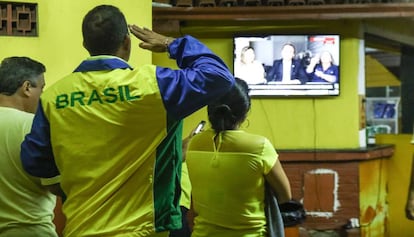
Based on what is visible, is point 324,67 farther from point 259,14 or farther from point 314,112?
point 259,14

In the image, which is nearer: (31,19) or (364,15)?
(31,19)

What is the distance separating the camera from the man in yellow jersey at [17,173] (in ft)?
8.06

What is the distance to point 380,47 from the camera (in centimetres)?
768

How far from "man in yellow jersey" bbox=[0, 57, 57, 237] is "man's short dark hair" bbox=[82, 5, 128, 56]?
64 centimetres

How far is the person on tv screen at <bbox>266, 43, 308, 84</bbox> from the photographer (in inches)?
232

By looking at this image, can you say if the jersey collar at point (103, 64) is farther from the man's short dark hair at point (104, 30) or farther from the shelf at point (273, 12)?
the shelf at point (273, 12)

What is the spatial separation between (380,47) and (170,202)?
618cm

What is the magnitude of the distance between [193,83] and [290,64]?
4.07m

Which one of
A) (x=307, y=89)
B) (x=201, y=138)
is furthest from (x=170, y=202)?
(x=307, y=89)

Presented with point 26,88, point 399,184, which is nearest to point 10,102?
point 26,88

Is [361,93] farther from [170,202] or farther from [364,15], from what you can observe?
[170,202]

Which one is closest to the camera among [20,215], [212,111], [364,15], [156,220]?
[156,220]

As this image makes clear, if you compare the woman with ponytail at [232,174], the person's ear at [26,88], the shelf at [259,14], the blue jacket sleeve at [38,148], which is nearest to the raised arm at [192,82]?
the blue jacket sleeve at [38,148]

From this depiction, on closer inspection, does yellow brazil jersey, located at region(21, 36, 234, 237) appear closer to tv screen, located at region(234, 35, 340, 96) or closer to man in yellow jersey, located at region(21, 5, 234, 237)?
man in yellow jersey, located at region(21, 5, 234, 237)
